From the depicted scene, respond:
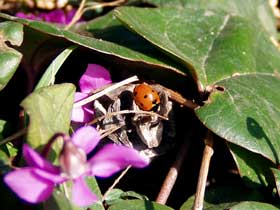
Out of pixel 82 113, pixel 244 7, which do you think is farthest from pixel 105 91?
pixel 244 7

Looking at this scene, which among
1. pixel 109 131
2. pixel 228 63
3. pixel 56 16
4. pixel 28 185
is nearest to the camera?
pixel 28 185

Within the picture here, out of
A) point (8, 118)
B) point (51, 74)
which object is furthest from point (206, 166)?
point (8, 118)

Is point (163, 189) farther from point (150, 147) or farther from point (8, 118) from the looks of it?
point (8, 118)

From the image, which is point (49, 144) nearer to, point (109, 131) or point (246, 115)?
point (109, 131)

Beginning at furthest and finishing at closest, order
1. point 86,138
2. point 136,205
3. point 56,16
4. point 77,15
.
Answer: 1. point 56,16
2. point 77,15
3. point 136,205
4. point 86,138

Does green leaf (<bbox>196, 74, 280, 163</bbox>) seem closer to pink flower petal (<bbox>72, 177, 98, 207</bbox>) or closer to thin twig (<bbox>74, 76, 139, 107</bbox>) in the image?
thin twig (<bbox>74, 76, 139, 107</bbox>)

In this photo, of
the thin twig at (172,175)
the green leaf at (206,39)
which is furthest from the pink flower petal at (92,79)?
the thin twig at (172,175)
